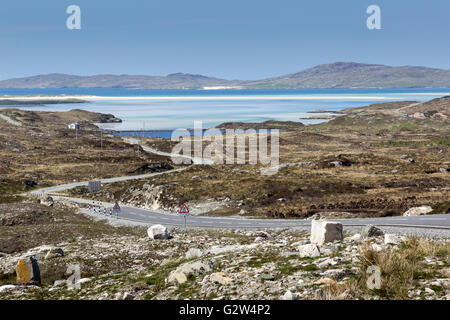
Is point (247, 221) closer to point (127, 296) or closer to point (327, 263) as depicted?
point (327, 263)

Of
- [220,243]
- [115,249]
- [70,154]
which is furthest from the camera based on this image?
[70,154]

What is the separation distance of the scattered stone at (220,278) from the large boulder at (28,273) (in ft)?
36.4

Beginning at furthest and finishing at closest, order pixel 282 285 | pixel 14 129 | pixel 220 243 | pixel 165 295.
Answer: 1. pixel 14 129
2. pixel 220 243
3. pixel 165 295
4. pixel 282 285

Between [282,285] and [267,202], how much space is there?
48.1m

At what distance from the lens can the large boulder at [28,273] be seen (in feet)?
69.9

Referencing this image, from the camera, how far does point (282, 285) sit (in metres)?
14.0

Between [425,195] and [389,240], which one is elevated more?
[389,240]

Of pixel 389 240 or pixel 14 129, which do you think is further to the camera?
pixel 14 129

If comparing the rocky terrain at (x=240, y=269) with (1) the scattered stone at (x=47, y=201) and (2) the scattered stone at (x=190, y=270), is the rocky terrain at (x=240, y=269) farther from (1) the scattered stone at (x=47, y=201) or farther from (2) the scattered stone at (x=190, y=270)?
(1) the scattered stone at (x=47, y=201)

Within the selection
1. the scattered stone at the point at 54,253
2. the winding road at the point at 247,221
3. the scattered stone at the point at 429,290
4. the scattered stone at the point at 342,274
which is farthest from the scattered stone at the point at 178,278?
the winding road at the point at 247,221

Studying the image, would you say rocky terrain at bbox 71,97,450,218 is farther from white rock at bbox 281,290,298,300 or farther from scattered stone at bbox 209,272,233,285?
white rock at bbox 281,290,298,300

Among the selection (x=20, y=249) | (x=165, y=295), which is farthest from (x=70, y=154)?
(x=165, y=295)

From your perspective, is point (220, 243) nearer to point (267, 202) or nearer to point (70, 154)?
point (267, 202)
